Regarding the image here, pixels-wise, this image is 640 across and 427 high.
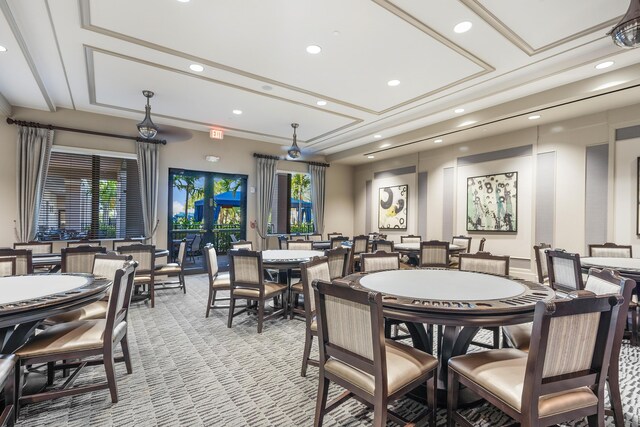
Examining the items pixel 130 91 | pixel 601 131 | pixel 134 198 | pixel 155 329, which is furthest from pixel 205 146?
pixel 601 131

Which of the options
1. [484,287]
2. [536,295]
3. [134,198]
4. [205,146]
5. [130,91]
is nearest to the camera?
[536,295]

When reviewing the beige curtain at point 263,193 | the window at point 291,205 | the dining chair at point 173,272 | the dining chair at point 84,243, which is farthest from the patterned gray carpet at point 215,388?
the window at point 291,205

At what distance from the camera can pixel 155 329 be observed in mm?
3602

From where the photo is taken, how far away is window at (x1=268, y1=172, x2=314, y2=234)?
330 inches

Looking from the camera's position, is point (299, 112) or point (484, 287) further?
point (299, 112)

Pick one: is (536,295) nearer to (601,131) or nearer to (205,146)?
(601,131)

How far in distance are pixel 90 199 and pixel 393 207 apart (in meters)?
6.79

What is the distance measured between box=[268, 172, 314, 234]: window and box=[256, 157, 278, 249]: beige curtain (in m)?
0.36

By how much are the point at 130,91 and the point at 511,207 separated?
6939 mm

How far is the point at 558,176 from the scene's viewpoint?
5.45 metres

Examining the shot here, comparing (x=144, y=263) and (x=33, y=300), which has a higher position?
(x=33, y=300)

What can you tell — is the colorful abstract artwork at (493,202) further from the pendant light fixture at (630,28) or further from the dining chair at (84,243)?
the dining chair at (84,243)

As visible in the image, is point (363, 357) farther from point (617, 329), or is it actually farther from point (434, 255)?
point (434, 255)

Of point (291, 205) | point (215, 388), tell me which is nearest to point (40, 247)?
point (215, 388)
